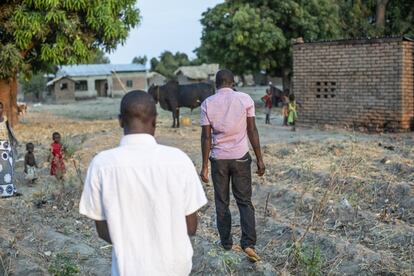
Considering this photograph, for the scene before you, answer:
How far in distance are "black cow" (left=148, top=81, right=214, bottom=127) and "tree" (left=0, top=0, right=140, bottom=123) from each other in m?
2.01

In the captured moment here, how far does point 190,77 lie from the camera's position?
49.6 meters

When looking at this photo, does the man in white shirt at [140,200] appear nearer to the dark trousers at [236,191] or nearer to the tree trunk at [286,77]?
the dark trousers at [236,191]

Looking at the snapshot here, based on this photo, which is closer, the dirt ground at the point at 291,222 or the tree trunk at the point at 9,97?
the dirt ground at the point at 291,222

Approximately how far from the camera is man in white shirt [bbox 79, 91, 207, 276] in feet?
7.86

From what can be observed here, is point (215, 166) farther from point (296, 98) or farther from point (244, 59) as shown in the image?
point (244, 59)

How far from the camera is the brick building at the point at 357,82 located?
14.2 m

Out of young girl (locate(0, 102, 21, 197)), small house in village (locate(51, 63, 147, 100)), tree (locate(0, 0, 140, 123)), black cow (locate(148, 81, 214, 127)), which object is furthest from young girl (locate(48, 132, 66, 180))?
small house in village (locate(51, 63, 147, 100))

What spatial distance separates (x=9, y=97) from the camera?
17.6 m

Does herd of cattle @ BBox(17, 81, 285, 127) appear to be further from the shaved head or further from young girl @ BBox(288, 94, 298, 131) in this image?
the shaved head

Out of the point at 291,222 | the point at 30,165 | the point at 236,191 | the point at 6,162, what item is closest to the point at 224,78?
the point at 236,191

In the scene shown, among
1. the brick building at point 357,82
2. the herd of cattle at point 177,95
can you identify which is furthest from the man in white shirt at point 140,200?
the herd of cattle at point 177,95

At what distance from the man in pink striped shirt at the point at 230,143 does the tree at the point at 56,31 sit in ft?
36.5

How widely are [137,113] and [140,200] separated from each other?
38 cm

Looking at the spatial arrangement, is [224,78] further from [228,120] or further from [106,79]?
[106,79]
